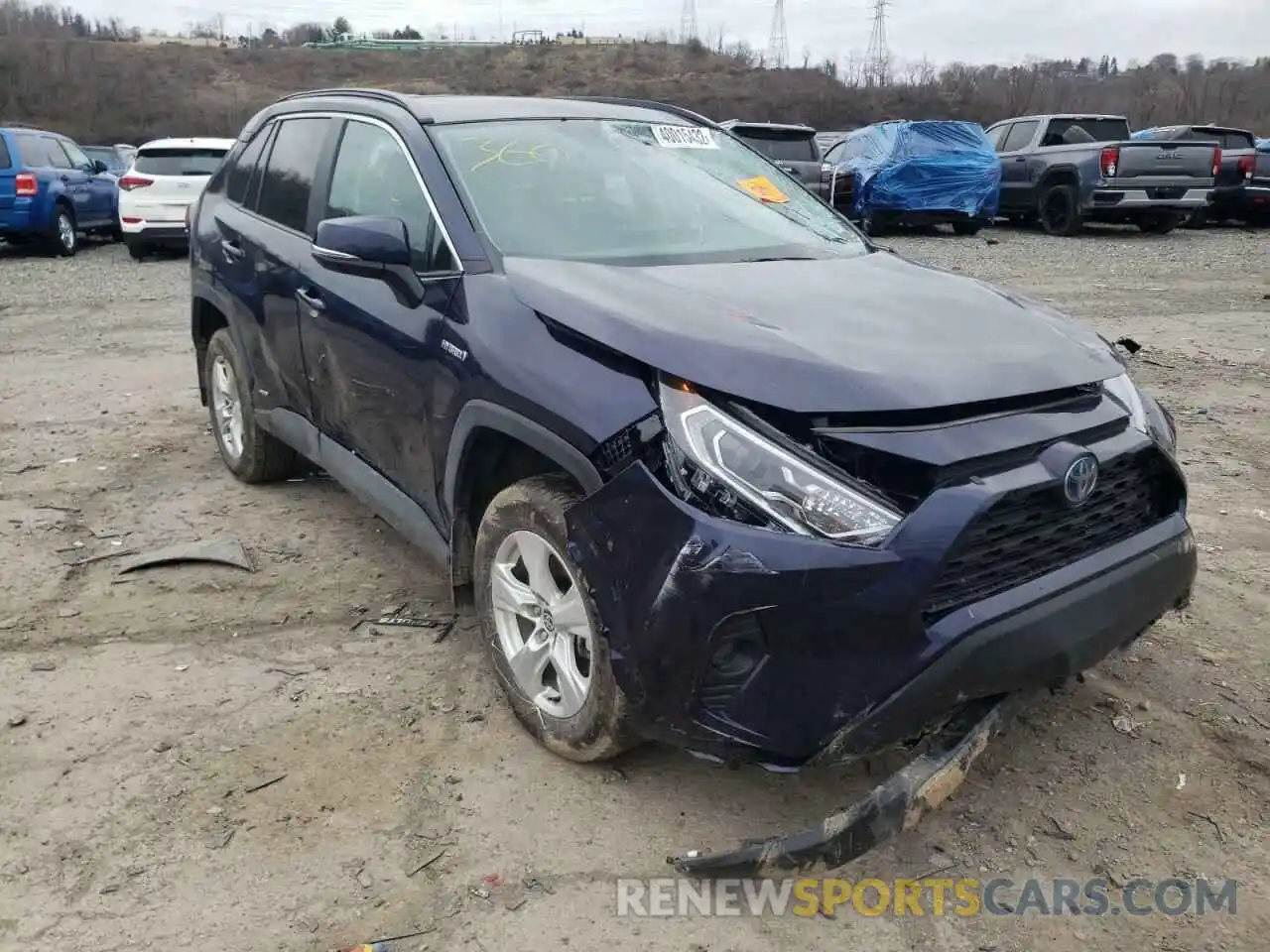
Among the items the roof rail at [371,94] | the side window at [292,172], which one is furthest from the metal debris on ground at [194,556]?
the roof rail at [371,94]

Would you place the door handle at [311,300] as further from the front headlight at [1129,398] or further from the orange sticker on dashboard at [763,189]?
the front headlight at [1129,398]

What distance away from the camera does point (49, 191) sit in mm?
13914

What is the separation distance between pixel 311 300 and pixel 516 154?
37.8 inches

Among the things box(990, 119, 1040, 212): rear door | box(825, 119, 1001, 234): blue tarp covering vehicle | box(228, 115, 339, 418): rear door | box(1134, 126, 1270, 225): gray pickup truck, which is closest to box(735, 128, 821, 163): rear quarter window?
box(825, 119, 1001, 234): blue tarp covering vehicle

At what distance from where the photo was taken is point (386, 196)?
139 inches

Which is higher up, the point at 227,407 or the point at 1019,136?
the point at 1019,136

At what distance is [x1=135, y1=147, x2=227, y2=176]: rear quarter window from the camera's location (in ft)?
44.1

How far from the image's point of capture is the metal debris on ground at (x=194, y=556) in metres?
4.15

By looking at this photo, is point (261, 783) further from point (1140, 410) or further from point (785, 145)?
point (785, 145)

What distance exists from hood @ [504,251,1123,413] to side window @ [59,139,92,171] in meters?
14.8

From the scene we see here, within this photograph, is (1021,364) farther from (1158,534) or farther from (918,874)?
(918,874)

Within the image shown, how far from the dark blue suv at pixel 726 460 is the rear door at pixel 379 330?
0.01 m

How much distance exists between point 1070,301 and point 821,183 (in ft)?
19.2

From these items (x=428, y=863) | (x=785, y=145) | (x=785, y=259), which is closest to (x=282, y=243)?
(x=785, y=259)
